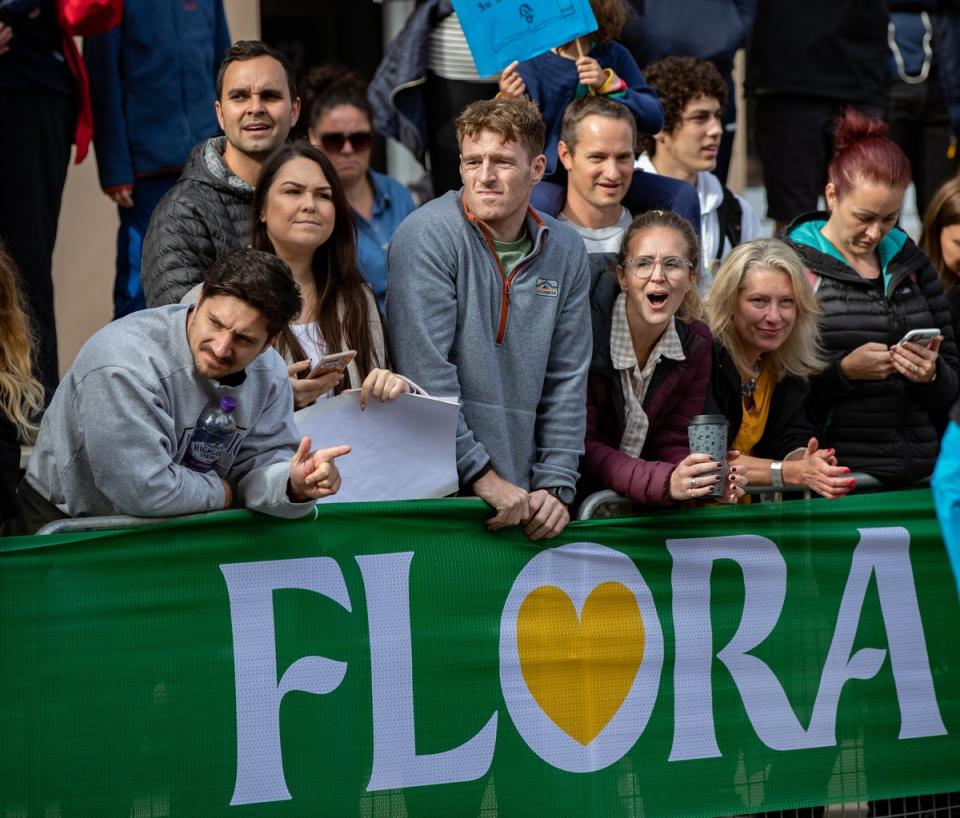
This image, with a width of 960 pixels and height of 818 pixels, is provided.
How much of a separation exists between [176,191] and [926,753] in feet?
10.3

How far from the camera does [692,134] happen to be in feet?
24.1

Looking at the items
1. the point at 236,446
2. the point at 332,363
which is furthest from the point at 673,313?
the point at 236,446

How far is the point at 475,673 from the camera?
5199 mm

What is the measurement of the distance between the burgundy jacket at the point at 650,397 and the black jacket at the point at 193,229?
1.22 m

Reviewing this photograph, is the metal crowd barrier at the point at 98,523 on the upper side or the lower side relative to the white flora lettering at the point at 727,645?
upper

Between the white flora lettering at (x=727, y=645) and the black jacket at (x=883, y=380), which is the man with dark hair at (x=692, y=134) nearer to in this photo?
the black jacket at (x=883, y=380)

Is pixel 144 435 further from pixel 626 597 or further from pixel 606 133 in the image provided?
pixel 606 133

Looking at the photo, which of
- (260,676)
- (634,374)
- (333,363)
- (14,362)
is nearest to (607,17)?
(634,374)

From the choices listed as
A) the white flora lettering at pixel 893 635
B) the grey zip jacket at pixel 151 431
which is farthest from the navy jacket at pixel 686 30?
the grey zip jacket at pixel 151 431

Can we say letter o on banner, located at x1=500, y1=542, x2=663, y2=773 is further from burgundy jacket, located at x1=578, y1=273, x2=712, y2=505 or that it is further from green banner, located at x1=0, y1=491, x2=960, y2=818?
burgundy jacket, located at x1=578, y1=273, x2=712, y2=505

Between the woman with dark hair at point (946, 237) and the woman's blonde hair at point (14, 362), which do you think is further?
the woman with dark hair at point (946, 237)

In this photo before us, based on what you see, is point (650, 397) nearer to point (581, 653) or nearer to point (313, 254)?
point (581, 653)

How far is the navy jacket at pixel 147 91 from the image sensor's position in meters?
6.91

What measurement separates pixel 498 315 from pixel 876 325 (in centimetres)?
158
